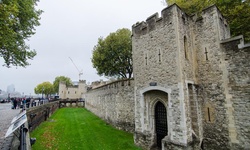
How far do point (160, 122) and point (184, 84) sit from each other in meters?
2.99

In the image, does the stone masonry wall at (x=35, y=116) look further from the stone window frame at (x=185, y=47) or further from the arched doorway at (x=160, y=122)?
the stone window frame at (x=185, y=47)

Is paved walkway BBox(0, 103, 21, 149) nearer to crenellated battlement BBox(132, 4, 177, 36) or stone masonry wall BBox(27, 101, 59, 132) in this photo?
stone masonry wall BBox(27, 101, 59, 132)

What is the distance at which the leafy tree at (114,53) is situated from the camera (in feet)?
72.4

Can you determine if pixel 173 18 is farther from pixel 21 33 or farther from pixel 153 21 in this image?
pixel 21 33

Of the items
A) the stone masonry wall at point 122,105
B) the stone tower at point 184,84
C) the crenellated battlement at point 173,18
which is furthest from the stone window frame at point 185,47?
the stone masonry wall at point 122,105

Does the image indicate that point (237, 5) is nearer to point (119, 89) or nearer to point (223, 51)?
point (223, 51)

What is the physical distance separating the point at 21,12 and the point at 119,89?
400 inches

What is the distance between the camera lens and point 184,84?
7.59m

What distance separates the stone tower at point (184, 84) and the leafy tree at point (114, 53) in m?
12.5

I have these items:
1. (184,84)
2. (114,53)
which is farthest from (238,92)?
(114,53)

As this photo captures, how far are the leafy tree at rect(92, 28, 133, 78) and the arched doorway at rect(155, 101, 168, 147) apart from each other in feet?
46.5

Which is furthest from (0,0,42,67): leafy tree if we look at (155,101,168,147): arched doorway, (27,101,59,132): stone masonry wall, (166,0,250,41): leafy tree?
(166,0,250,41): leafy tree

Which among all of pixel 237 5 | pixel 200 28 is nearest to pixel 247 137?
pixel 200 28

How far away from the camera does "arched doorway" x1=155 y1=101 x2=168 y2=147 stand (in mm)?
8734
